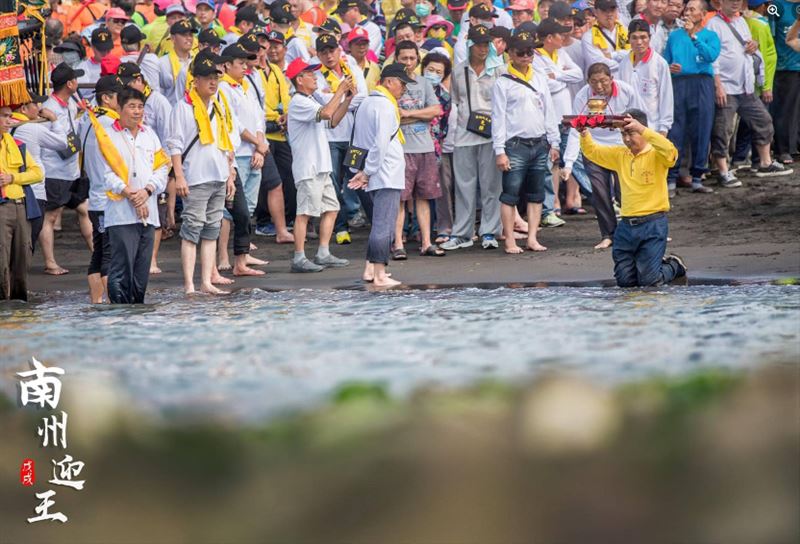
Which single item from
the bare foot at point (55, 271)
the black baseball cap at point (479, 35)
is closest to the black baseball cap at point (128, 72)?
the bare foot at point (55, 271)

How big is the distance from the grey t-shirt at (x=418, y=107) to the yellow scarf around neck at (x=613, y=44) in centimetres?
215

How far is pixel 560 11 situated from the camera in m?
15.1

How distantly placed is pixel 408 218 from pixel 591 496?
904 cm

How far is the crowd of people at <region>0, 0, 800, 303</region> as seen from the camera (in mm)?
11125

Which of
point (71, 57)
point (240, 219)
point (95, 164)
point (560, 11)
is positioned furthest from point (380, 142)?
point (71, 57)

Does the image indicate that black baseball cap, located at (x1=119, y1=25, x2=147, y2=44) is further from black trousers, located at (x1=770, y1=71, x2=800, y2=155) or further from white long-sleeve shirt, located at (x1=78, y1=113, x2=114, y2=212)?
black trousers, located at (x1=770, y1=71, x2=800, y2=155)

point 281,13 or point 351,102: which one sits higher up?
point 281,13

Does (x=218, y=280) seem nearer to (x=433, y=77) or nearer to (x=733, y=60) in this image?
(x=433, y=77)

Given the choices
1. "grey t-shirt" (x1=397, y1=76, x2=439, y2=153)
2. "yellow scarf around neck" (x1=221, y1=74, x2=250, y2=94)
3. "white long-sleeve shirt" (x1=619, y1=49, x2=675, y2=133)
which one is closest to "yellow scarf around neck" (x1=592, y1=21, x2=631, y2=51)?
"white long-sleeve shirt" (x1=619, y1=49, x2=675, y2=133)

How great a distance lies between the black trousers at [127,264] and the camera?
35.9 feet

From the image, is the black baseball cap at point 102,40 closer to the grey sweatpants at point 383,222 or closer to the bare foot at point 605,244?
the grey sweatpants at point 383,222

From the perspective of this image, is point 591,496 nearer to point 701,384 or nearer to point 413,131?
point 701,384

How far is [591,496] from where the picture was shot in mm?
6047

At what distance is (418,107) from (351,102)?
78 cm
